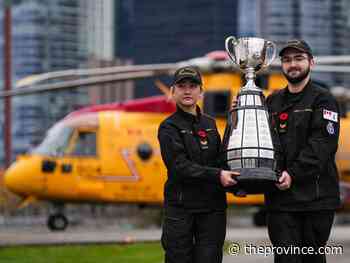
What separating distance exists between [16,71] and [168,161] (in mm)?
91353

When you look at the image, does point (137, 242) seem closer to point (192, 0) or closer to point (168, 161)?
point (168, 161)

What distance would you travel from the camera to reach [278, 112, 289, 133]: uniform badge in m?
5.79

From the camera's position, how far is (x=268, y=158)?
5504 mm

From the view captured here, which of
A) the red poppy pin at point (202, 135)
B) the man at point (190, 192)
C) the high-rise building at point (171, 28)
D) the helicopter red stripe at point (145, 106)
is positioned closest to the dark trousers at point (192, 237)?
the man at point (190, 192)

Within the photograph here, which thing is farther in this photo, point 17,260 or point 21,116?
point 21,116

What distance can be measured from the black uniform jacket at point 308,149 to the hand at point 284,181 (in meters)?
0.04

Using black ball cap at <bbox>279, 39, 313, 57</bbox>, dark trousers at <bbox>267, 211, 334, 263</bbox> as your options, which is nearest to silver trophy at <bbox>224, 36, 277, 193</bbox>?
black ball cap at <bbox>279, 39, 313, 57</bbox>

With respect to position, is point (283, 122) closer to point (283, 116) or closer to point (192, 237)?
point (283, 116)

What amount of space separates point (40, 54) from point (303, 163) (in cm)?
9142

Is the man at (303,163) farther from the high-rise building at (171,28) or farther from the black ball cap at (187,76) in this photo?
the high-rise building at (171,28)

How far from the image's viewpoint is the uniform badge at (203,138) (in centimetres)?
584

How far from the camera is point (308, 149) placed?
18.6 feet

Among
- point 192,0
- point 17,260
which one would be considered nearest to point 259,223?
point 17,260

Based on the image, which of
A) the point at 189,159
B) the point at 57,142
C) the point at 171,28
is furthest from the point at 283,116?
the point at 171,28
